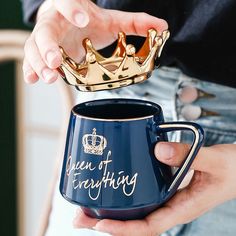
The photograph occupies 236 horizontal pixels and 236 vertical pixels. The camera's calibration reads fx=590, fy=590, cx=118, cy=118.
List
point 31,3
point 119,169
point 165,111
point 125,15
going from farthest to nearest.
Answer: point 31,3 → point 165,111 → point 125,15 → point 119,169

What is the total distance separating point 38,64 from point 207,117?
0.24 meters

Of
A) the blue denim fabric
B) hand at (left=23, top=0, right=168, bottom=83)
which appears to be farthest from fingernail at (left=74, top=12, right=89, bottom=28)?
the blue denim fabric

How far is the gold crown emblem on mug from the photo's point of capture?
45 cm

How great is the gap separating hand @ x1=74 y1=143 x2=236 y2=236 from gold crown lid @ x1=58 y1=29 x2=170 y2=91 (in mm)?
66

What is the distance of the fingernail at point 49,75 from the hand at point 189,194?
4.0 inches

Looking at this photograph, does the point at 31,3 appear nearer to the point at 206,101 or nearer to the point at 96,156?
the point at 206,101

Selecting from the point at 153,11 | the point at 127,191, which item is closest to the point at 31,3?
the point at 153,11

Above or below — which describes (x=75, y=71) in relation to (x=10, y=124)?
above

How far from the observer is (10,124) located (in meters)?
1.45

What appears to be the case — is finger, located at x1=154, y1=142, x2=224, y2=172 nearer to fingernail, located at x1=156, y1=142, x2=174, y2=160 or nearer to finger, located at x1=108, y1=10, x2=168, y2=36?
fingernail, located at x1=156, y1=142, x2=174, y2=160

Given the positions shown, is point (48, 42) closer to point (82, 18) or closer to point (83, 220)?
point (82, 18)

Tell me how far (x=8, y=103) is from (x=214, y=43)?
0.86 metres

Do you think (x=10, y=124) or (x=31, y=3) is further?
(x=10, y=124)

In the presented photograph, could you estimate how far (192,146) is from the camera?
47 centimetres
